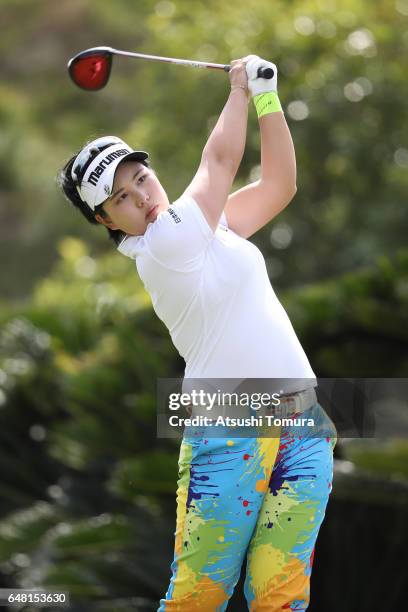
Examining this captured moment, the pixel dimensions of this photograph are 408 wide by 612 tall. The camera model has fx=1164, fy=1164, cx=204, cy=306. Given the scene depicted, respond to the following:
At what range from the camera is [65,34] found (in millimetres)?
20859

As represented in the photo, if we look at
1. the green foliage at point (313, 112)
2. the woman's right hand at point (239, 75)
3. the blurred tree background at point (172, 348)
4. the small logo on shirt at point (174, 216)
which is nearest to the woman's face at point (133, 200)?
the small logo on shirt at point (174, 216)

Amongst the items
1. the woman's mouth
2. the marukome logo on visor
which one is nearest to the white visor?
the marukome logo on visor

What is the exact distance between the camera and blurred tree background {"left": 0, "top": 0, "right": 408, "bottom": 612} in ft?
19.4

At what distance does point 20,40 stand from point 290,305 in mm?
16243

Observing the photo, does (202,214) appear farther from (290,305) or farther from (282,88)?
(282,88)

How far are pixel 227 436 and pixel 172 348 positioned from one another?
11.4 feet

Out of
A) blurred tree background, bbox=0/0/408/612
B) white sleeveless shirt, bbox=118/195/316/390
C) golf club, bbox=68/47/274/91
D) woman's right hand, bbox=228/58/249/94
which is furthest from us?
blurred tree background, bbox=0/0/408/612

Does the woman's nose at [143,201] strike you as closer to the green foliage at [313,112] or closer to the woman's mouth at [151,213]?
the woman's mouth at [151,213]

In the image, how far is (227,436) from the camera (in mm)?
A: 3156

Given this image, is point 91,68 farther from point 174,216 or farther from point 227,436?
point 227,436

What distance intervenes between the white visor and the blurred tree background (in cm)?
210

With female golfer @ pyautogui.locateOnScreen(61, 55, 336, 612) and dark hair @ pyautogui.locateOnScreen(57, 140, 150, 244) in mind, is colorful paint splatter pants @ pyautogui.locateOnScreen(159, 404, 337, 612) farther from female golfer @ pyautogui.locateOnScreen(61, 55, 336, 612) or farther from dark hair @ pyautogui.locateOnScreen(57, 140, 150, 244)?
dark hair @ pyautogui.locateOnScreen(57, 140, 150, 244)

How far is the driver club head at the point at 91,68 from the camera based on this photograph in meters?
3.86

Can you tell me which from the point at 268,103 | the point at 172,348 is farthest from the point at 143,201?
the point at 172,348
